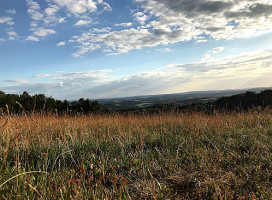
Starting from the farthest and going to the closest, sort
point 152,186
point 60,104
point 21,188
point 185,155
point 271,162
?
point 60,104
point 185,155
point 271,162
point 152,186
point 21,188

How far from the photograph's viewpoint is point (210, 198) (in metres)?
2.56

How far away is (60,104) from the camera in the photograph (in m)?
24.8

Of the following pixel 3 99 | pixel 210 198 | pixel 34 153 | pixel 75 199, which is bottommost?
pixel 210 198

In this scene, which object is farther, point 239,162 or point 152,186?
point 239,162

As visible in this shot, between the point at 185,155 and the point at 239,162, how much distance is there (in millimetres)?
1059

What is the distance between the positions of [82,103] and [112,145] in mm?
21709

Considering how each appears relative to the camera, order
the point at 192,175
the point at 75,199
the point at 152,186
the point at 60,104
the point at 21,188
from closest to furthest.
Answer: the point at 75,199 < the point at 21,188 < the point at 152,186 < the point at 192,175 < the point at 60,104

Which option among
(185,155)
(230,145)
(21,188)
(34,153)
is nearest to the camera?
(21,188)

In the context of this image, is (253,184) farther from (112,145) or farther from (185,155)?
(112,145)

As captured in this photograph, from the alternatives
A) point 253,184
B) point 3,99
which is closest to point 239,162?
point 253,184

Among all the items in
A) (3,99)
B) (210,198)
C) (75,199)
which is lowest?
(210,198)

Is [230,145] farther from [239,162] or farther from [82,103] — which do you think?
[82,103]

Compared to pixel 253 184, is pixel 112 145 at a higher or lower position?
higher

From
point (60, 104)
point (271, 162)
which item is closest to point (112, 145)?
point (271, 162)
